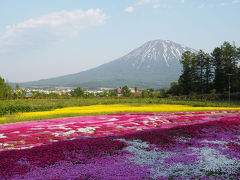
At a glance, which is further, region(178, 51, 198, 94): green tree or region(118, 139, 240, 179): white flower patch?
region(178, 51, 198, 94): green tree

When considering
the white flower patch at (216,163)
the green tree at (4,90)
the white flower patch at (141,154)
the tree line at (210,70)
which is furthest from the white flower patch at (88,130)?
the green tree at (4,90)

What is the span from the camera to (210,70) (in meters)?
85.2

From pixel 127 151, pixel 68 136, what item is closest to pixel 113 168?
pixel 127 151

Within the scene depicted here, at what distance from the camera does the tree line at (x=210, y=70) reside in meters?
78.8

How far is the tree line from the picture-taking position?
78.8 meters

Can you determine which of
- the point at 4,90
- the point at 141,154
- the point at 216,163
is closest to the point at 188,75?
the point at 4,90

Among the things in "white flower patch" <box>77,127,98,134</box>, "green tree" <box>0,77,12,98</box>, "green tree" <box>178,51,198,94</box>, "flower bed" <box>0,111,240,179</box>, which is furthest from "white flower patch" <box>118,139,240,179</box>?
"green tree" <box>0,77,12,98</box>

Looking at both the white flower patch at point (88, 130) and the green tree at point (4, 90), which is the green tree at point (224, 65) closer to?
the white flower patch at point (88, 130)

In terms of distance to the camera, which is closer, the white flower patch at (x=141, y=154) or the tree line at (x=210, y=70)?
the white flower patch at (x=141, y=154)

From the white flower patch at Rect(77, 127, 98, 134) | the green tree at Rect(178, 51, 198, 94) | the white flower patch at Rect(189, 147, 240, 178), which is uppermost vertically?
the green tree at Rect(178, 51, 198, 94)

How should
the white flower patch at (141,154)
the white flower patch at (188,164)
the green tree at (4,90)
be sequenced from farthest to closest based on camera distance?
1. the green tree at (4,90)
2. the white flower patch at (141,154)
3. the white flower patch at (188,164)

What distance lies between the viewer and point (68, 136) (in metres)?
14.8

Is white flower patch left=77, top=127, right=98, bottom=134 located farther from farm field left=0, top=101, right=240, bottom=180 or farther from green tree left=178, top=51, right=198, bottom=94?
green tree left=178, top=51, right=198, bottom=94

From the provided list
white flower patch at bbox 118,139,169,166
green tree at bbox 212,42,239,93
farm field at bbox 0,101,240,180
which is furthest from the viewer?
green tree at bbox 212,42,239,93
